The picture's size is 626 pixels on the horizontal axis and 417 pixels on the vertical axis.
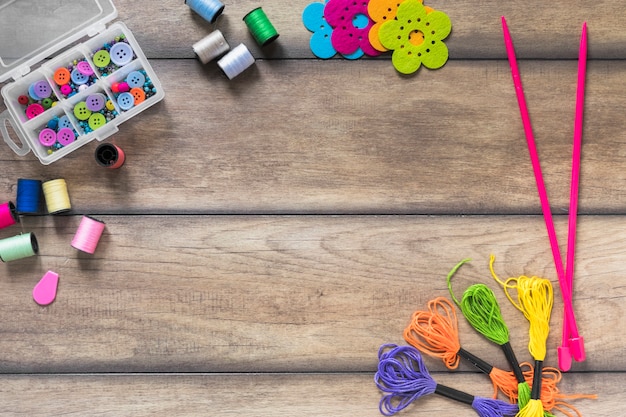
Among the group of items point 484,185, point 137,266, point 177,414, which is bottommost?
point 177,414

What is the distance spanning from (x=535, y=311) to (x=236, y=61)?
65 centimetres

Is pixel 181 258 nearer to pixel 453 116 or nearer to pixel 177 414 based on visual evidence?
pixel 177 414

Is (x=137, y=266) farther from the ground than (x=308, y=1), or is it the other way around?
(x=308, y=1)

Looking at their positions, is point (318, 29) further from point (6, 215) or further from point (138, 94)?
point (6, 215)

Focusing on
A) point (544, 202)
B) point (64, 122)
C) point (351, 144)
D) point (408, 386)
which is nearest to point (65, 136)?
point (64, 122)

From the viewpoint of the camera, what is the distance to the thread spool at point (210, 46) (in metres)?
1.10

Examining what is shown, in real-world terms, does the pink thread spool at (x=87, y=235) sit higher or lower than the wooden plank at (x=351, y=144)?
lower

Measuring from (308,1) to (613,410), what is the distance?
2.83ft

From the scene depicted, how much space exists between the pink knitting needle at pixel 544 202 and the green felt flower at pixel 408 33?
109 mm

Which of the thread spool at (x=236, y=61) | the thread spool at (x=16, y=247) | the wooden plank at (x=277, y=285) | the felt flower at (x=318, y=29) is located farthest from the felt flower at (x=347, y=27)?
Answer: the thread spool at (x=16, y=247)

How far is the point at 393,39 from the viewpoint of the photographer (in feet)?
3.68

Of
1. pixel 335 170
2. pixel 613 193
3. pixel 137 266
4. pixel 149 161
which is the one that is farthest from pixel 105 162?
pixel 613 193

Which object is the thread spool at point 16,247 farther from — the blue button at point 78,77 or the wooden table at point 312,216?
the blue button at point 78,77

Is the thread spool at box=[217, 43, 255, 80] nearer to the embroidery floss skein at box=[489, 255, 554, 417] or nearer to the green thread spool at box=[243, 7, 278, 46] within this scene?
the green thread spool at box=[243, 7, 278, 46]
